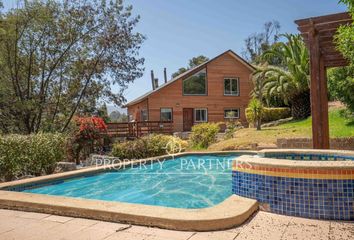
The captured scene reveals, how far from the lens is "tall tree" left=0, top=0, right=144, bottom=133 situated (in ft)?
41.4

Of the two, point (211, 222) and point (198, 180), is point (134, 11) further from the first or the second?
point (211, 222)

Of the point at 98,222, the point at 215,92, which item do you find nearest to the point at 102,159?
the point at 98,222

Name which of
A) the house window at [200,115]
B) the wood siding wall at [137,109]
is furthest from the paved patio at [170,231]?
the house window at [200,115]

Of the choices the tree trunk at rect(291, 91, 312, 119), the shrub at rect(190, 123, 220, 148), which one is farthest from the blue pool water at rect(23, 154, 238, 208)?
the tree trunk at rect(291, 91, 312, 119)

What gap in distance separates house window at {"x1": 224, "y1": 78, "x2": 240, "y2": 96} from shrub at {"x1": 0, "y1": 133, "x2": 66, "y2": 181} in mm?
19558

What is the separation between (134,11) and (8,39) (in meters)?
6.19

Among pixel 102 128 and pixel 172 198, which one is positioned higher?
pixel 102 128

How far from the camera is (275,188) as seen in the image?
4.37 meters

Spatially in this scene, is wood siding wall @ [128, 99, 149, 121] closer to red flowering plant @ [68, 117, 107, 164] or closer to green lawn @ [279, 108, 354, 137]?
red flowering plant @ [68, 117, 107, 164]

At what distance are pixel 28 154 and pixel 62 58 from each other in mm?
7012

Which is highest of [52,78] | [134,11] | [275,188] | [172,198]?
[134,11]

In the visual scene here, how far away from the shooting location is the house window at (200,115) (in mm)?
26219

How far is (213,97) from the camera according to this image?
26.4 metres

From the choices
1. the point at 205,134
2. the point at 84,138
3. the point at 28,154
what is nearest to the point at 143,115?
the point at 205,134
